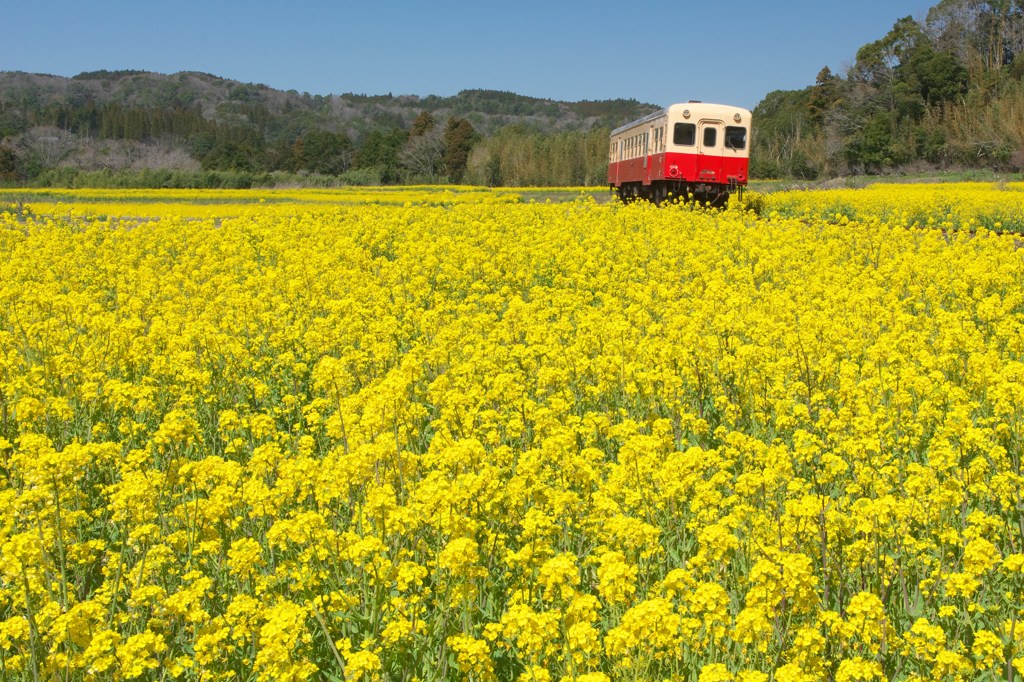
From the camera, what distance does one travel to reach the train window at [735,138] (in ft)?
88.0

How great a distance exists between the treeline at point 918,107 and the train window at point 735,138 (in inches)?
1264

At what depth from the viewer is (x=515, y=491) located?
441cm

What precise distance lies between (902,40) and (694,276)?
305 ft

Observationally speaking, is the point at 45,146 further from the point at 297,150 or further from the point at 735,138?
the point at 735,138

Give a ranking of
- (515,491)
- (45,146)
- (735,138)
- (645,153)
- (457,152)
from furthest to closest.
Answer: (45,146)
(457,152)
(645,153)
(735,138)
(515,491)

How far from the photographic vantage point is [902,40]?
297ft

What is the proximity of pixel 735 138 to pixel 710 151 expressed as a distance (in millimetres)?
1172

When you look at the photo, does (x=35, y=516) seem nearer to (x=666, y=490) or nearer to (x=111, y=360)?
(x=666, y=490)

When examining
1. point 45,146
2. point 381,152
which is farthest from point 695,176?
point 45,146

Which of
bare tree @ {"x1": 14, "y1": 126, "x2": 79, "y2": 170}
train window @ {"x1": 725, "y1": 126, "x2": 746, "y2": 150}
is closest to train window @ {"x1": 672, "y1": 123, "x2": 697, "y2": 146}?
train window @ {"x1": 725, "y1": 126, "x2": 746, "y2": 150}

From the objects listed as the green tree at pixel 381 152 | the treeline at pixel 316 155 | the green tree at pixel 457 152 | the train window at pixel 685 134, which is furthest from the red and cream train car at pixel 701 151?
the green tree at pixel 381 152

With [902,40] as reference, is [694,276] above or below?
below

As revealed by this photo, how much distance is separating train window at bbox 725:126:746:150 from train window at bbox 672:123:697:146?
3.90ft

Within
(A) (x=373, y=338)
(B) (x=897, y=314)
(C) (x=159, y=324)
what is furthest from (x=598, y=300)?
(C) (x=159, y=324)
